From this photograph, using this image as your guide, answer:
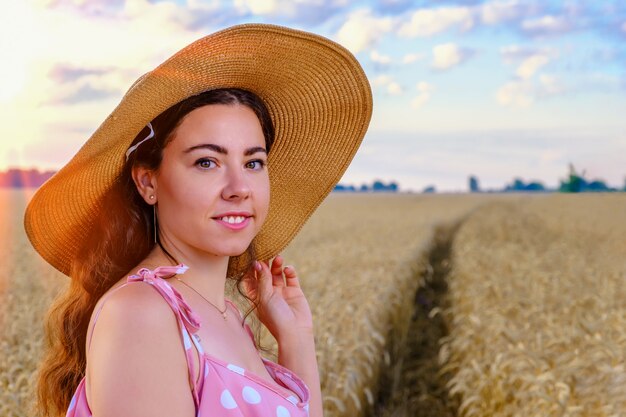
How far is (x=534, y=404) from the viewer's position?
538 cm

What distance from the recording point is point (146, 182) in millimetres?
2188

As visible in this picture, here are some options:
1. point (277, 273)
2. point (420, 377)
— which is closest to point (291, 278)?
point (277, 273)

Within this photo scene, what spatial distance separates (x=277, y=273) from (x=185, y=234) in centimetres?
76

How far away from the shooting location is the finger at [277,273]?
9.05ft

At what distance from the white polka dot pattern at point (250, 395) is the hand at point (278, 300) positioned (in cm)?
61

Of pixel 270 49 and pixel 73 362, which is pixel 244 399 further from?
pixel 270 49

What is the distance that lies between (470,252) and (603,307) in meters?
7.49

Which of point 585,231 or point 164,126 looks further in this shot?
point 585,231

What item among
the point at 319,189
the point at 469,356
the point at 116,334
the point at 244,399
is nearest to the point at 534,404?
the point at 469,356

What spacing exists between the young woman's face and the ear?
0.02 metres

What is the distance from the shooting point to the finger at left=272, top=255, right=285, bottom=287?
9.05ft

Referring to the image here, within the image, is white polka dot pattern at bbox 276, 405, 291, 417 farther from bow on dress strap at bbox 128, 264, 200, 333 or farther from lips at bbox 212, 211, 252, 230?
lips at bbox 212, 211, 252, 230

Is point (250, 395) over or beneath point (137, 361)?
beneath

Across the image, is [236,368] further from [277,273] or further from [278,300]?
[277,273]
